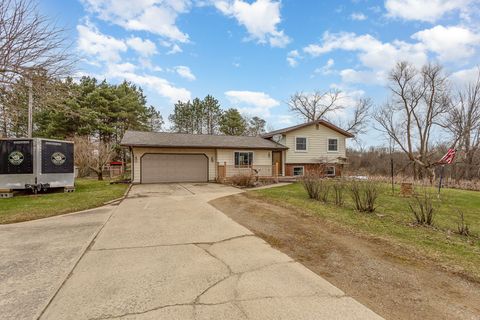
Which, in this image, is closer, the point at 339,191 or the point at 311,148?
the point at 339,191

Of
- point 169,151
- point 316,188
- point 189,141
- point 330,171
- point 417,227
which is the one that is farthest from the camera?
point 330,171

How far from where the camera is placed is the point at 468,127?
24.0 metres

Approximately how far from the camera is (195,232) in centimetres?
566

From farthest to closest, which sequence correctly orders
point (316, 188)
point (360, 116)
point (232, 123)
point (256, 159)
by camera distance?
point (232, 123) < point (360, 116) < point (256, 159) < point (316, 188)

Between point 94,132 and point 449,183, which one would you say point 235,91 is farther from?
point 449,183

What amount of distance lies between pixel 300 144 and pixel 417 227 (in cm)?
1498

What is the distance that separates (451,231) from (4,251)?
9020mm

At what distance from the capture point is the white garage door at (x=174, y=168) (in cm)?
1694

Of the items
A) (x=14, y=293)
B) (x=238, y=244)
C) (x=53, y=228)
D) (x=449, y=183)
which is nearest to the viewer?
(x=14, y=293)

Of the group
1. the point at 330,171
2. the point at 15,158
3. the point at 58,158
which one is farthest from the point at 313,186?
the point at 15,158

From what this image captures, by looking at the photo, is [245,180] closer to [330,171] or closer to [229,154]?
[229,154]

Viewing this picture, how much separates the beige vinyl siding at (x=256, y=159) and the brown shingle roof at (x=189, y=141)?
53 centimetres

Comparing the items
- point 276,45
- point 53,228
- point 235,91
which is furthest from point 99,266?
point 235,91

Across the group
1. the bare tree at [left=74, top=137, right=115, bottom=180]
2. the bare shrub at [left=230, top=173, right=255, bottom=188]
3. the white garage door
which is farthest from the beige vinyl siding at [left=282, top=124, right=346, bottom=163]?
the bare tree at [left=74, top=137, right=115, bottom=180]
